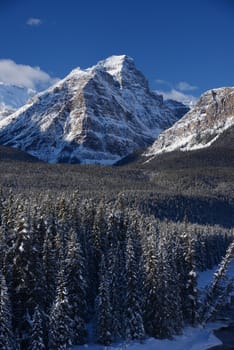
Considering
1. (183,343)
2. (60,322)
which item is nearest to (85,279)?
(60,322)

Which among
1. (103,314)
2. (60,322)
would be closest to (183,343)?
(103,314)

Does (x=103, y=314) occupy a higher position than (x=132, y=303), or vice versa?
(x=132, y=303)

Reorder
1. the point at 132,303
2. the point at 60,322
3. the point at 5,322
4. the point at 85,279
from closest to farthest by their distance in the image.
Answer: the point at 5,322 < the point at 60,322 < the point at 132,303 < the point at 85,279

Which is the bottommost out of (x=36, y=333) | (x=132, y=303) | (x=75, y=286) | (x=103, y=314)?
(x=103, y=314)

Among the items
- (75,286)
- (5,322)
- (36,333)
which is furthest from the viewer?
(75,286)

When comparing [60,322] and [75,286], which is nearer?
[60,322]

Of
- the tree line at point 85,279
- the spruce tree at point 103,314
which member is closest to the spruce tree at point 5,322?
the tree line at point 85,279

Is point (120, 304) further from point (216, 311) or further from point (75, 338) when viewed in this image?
point (216, 311)

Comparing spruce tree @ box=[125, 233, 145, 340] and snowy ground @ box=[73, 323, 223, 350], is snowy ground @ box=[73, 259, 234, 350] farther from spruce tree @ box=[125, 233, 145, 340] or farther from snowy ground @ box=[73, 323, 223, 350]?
spruce tree @ box=[125, 233, 145, 340]

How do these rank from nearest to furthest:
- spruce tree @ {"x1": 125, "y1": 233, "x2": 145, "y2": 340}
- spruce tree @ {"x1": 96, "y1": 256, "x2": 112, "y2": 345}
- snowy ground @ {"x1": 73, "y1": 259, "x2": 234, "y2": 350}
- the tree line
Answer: the tree line → spruce tree @ {"x1": 96, "y1": 256, "x2": 112, "y2": 345} → snowy ground @ {"x1": 73, "y1": 259, "x2": 234, "y2": 350} → spruce tree @ {"x1": 125, "y1": 233, "x2": 145, "y2": 340}

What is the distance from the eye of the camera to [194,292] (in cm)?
7794

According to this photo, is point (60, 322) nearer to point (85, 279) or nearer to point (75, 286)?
point (75, 286)

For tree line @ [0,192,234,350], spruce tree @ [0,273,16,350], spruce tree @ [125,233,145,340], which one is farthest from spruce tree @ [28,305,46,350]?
spruce tree @ [125,233,145,340]

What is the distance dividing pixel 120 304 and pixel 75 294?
33.9 feet
